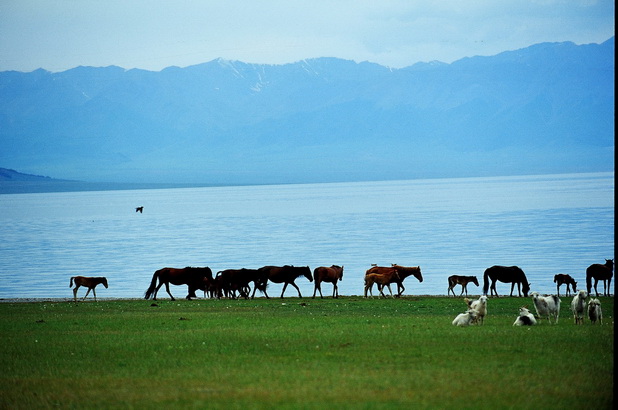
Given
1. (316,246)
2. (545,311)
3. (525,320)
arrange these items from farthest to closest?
(316,246) → (545,311) → (525,320)

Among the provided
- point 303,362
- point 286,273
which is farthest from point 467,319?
point 286,273

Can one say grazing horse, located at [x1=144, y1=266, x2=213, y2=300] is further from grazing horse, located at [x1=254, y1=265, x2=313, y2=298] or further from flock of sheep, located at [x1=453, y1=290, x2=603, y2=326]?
flock of sheep, located at [x1=453, y1=290, x2=603, y2=326]

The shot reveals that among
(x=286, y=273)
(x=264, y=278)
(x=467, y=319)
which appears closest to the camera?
(x=467, y=319)

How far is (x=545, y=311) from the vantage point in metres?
22.1

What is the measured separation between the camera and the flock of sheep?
21.1 m

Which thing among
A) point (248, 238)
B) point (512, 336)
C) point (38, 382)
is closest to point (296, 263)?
point (248, 238)

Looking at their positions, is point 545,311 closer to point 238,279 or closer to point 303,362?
point 303,362

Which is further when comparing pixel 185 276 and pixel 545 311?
pixel 185 276

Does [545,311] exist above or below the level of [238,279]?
below

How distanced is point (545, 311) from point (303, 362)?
836cm

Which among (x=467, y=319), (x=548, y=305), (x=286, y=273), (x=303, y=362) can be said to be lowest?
(x=303, y=362)

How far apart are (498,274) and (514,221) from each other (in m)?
68.0

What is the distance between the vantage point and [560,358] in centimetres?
1576

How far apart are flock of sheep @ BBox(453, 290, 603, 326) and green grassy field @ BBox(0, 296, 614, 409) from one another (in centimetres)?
38
